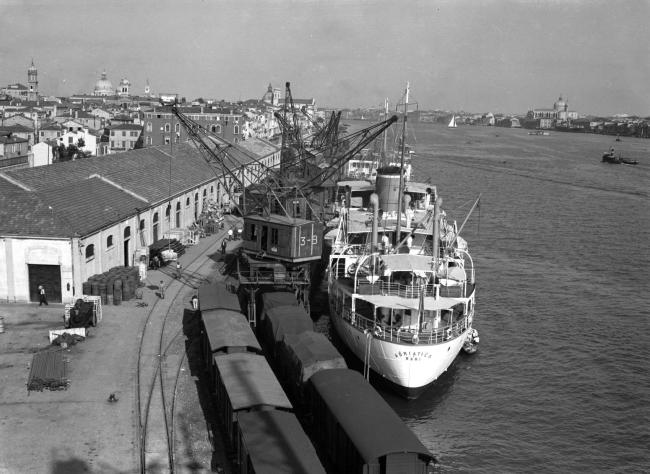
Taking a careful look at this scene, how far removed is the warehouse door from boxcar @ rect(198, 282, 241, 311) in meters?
8.79

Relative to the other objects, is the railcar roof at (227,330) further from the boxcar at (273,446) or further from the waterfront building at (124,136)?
the waterfront building at (124,136)

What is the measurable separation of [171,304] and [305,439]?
2109 cm

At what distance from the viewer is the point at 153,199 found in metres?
52.0

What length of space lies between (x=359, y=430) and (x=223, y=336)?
900 cm

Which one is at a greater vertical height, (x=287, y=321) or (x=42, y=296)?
(x=287, y=321)

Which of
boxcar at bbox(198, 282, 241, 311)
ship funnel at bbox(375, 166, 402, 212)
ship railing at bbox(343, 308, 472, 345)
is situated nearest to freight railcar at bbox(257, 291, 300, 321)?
boxcar at bbox(198, 282, 241, 311)

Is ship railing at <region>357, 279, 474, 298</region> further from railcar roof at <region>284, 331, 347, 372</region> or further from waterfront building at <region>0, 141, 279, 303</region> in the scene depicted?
waterfront building at <region>0, 141, 279, 303</region>

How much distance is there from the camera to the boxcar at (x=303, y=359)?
25.9 meters

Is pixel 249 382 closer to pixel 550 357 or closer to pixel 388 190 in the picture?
pixel 550 357

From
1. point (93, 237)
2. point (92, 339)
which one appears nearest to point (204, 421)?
point (92, 339)

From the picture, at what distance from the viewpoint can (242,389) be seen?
2294cm

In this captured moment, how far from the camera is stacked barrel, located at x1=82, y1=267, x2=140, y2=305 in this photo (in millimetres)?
38275

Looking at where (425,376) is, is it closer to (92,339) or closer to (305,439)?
(305,439)

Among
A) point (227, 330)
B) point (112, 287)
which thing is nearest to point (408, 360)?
point (227, 330)
